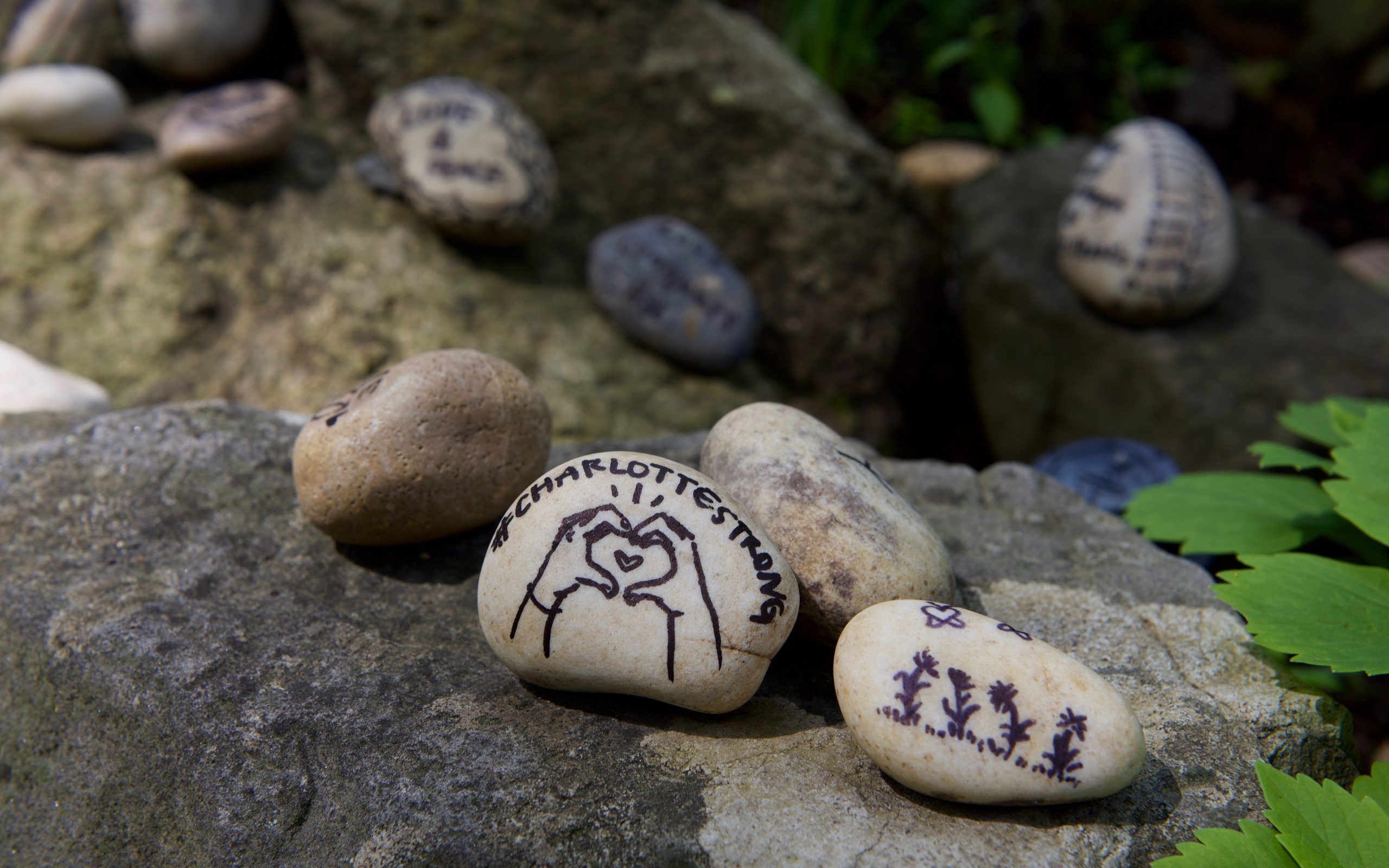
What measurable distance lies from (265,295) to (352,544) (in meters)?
1.70

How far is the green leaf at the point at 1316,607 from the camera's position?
1.41m

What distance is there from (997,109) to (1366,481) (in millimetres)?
3823

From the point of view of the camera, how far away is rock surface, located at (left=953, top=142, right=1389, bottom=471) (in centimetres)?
347

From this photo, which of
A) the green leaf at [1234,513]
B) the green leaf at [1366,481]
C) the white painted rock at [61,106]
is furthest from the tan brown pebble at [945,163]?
the white painted rock at [61,106]

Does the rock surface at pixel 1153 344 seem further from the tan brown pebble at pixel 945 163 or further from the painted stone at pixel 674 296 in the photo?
the painted stone at pixel 674 296

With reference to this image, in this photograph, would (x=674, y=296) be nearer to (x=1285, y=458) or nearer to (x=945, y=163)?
(x=1285, y=458)

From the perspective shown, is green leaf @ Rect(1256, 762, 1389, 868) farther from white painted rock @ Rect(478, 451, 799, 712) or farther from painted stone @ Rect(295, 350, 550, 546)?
painted stone @ Rect(295, 350, 550, 546)

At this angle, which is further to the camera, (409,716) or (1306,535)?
(1306,535)

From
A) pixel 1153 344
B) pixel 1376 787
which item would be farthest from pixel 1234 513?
pixel 1153 344

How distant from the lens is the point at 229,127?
3.19m

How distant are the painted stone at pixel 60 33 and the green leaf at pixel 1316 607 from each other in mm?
4156

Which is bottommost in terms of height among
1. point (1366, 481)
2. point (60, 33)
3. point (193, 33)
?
point (60, 33)

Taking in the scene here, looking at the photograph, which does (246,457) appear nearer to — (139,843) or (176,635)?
(176,635)

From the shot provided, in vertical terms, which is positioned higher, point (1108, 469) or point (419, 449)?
point (419, 449)
